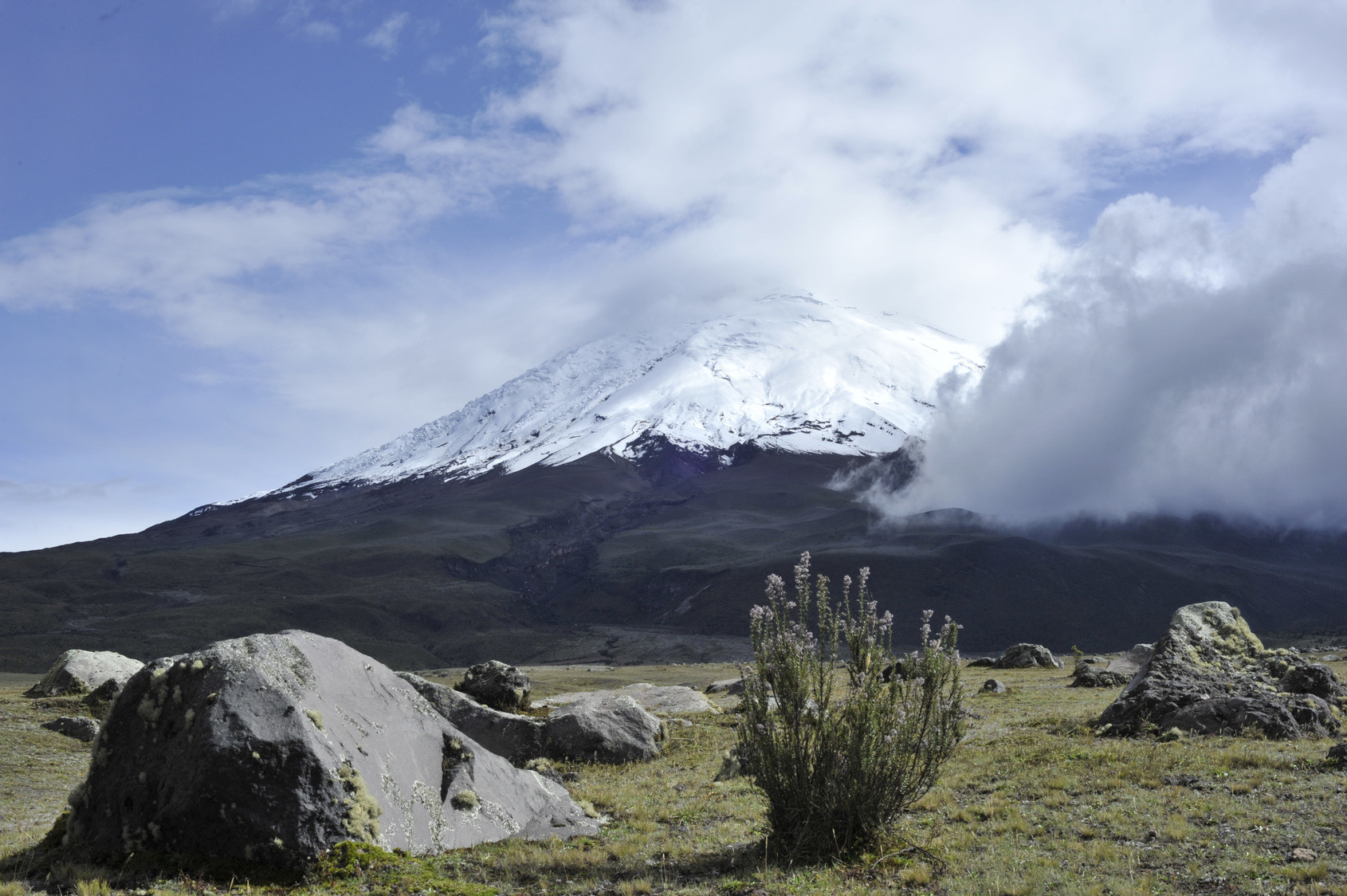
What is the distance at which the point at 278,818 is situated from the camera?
25.9 feet

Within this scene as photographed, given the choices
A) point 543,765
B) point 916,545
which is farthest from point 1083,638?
point 543,765

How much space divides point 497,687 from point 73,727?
28.2ft

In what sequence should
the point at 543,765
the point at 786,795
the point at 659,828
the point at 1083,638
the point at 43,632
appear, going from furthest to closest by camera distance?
the point at 1083,638, the point at 43,632, the point at 543,765, the point at 659,828, the point at 786,795

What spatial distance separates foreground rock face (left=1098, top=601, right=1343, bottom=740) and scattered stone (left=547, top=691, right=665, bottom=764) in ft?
Answer: 26.7

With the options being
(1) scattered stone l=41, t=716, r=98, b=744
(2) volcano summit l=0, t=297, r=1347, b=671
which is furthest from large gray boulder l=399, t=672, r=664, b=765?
(2) volcano summit l=0, t=297, r=1347, b=671

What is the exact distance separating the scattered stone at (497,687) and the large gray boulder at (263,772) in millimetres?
11943

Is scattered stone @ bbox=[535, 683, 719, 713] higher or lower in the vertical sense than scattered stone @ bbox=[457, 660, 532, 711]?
lower

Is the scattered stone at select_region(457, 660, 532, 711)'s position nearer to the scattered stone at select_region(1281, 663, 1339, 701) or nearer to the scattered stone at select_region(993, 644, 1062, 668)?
the scattered stone at select_region(1281, 663, 1339, 701)

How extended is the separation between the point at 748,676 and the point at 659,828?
2601mm

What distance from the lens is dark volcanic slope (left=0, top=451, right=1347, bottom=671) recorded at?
127m

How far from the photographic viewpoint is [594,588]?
18050cm

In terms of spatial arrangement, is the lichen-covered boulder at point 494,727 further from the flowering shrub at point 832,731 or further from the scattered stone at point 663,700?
the flowering shrub at point 832,731

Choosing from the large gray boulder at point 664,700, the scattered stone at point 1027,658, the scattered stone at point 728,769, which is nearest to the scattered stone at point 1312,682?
the scattered stone at point 728,769

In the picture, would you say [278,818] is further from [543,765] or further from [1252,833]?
[1252,833]
